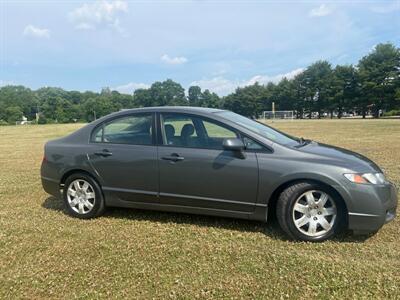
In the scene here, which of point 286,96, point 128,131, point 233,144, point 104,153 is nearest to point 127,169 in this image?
point 104,153

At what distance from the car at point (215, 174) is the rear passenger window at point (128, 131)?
1cm

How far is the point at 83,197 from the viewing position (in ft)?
17.3

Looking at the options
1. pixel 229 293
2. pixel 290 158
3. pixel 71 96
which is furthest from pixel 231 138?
pixel 71 96

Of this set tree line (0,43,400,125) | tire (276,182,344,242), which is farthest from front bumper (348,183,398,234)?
tree line (0,43,400,125)

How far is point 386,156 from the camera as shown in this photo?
10359 mm

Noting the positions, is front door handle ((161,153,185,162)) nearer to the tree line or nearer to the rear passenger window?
the rear passenger window

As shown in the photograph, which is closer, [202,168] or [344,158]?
[344,158]

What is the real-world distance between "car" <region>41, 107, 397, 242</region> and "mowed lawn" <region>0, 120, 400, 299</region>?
26cm

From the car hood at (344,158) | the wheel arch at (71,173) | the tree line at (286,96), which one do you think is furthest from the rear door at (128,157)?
the tree line at (286,96)

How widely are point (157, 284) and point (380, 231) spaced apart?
282 cm

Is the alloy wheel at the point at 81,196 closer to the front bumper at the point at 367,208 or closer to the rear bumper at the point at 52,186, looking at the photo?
the rear bumper at the point at 52,186

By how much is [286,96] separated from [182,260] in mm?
94332

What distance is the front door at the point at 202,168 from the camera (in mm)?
4379

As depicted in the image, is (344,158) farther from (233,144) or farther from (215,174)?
(215,174)
